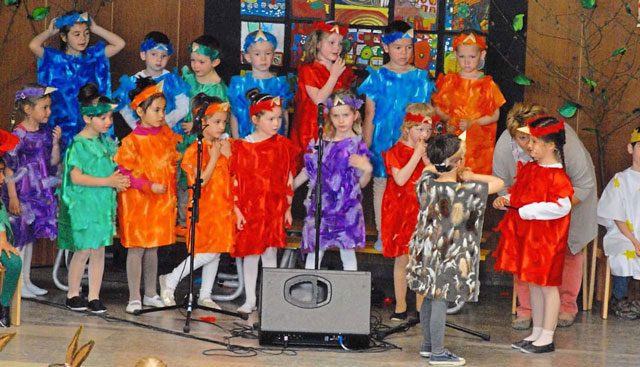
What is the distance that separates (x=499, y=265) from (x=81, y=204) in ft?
7.56

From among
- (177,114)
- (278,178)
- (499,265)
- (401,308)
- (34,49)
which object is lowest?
(401,308)

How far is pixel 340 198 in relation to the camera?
5.01 meters

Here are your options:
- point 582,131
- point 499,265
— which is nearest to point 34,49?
point 499,265

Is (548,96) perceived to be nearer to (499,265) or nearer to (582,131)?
(582,131)

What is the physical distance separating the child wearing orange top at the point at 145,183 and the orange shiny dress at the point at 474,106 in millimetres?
1726

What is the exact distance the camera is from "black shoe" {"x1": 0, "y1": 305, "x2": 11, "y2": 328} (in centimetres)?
437

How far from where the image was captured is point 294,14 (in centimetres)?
606

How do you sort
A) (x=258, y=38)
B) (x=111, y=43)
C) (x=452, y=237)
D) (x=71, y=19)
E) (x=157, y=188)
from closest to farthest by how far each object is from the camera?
1. (x=452, y=237)
2. (x=157, y=188)
3. (x=258, y=38)
4. (x=71, y=19)
5. (x=111, y=43)

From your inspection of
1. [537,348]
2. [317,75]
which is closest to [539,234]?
[537,348]

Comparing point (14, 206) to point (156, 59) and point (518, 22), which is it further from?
point (518, 22)

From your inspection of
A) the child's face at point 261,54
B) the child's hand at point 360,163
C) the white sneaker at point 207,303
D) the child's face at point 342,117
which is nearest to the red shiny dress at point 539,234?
the child's hand at point 360,163

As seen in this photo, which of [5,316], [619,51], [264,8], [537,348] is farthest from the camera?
[264,8]

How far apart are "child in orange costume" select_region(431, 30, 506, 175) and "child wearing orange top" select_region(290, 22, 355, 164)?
25.6 inches

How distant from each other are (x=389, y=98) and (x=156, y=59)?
1.52 metres
